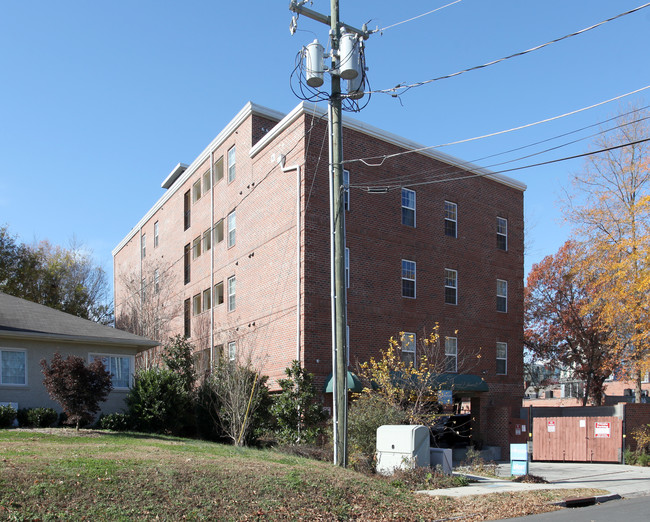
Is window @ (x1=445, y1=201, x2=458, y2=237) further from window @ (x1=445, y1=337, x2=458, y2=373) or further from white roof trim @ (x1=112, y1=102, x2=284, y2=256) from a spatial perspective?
white roof trim @ (x1=112, y1=102, x2=284, y2=256)

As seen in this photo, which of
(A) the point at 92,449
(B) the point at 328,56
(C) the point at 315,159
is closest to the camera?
(A) the point at 92,449

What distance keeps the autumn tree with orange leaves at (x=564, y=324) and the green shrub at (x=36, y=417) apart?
2888 centimetres

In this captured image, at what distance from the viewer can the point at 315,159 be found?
2381 centimetres

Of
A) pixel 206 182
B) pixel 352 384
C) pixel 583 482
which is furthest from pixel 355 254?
pixel 206 182

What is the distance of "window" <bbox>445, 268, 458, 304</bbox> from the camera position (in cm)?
2784

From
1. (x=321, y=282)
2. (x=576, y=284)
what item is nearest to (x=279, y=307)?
(x=321, y=282)

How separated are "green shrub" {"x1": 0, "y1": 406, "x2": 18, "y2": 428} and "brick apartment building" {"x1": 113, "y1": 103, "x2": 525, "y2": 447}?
8.66 meters

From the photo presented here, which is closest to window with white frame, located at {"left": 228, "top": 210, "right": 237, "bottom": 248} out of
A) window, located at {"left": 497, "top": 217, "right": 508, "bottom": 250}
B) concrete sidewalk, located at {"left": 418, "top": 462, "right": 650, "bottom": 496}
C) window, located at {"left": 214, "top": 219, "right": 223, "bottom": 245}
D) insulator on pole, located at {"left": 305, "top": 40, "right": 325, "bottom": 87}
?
window, located at {"left": 214, "top": 219, "right": 223, "bottom": 245}

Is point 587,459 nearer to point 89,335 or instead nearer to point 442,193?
point 442,193

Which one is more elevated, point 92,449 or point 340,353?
point 340,353

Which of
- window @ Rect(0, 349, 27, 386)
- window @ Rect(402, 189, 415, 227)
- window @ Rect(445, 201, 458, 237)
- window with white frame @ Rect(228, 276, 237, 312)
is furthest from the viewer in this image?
window with white frame @ Rect(228, 276, 237, 312)

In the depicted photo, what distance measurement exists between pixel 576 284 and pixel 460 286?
15525 mm

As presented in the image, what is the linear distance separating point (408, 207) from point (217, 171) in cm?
1012

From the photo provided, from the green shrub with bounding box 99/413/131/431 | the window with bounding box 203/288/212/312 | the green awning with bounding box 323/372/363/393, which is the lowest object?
the green shrub with bounding box 99/413/131/431
